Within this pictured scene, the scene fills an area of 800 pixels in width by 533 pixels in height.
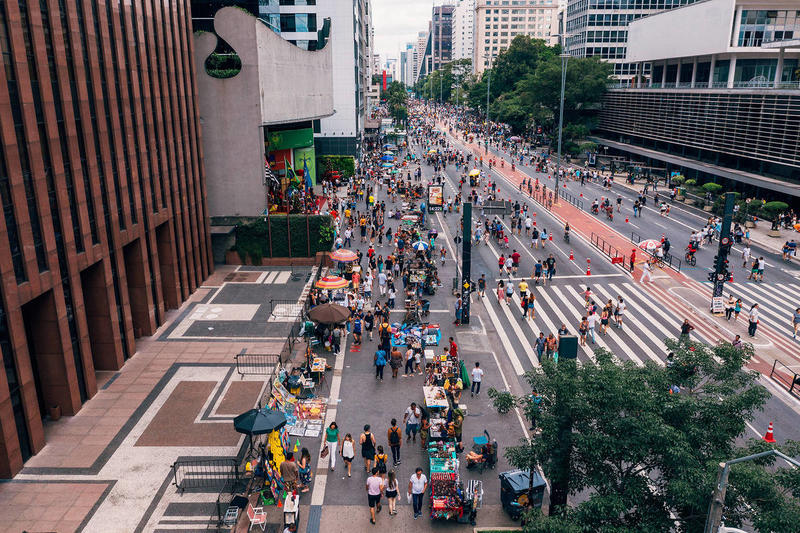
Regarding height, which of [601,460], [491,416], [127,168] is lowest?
[491,416]

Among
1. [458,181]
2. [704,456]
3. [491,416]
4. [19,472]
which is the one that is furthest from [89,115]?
[458,181]

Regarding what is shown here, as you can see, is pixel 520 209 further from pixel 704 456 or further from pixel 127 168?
pixel 704 456

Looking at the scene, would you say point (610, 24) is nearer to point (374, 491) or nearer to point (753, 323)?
point (753, 323)

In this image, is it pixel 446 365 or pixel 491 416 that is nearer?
pixel 491 416

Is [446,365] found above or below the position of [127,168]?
below

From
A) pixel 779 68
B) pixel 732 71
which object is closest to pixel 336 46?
pixel 732 71

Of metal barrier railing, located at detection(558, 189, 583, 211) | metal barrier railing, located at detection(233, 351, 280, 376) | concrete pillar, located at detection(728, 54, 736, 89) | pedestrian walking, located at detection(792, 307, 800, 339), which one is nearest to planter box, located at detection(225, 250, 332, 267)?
metal barrier railing, located at detection(233, 351, 280, 376)
